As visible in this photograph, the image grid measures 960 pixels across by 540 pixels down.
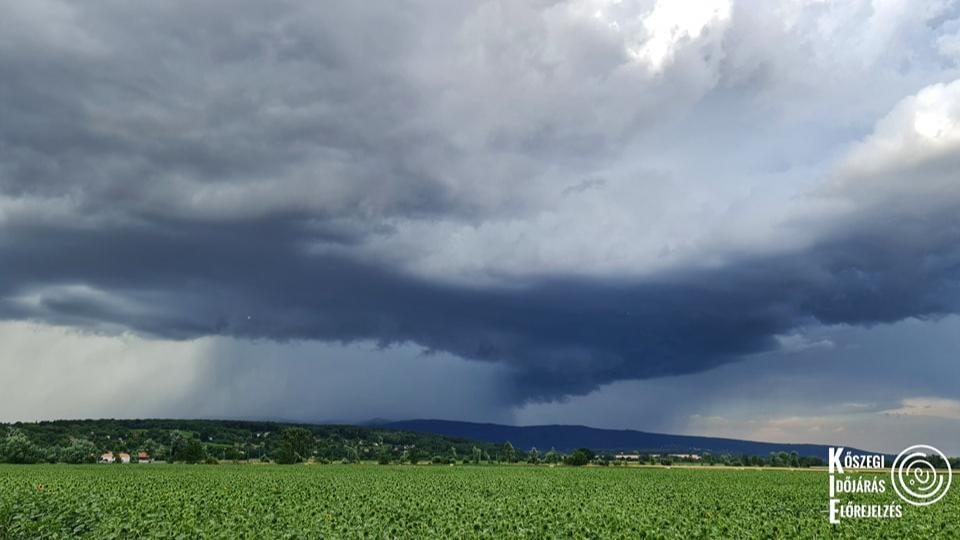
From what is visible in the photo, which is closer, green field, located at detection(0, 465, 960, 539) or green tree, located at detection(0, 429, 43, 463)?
green field, located at detection(0, 465, 960, 539)

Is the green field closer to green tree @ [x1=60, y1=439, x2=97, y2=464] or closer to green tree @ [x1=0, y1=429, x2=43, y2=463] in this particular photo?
green tree @ [x1=0, y1=429, x2=43, y2=463]

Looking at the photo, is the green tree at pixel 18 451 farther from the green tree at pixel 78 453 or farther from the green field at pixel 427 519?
the green field at pixel 427 519

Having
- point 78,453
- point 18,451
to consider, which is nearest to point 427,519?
point 18,451

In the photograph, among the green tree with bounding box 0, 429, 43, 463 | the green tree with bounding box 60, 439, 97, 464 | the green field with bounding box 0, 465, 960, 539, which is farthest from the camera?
the green tree with bounding box 60, 439, 97, 464

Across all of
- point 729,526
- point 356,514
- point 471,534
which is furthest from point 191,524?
point 729,526

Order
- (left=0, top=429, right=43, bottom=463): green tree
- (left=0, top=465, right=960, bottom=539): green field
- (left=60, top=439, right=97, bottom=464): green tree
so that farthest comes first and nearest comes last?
(left=60, top=439, right=97, bottom=464): green tree < (left=0, top=429, right=43, bottom=463): green tree < (left=0, top=465, right=960, bottom=539): green field

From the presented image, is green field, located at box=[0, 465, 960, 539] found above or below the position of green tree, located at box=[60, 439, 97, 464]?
above

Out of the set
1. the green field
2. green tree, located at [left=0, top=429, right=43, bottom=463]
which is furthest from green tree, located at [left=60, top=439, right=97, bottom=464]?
the green field

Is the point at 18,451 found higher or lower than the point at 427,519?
lower

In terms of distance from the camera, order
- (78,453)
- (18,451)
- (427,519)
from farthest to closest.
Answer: (78,453) → (18,451) → (427,519)

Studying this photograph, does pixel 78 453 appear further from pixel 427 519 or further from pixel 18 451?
pixel 427 519

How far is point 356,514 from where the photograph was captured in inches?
1730

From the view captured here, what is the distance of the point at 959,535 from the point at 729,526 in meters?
10.9

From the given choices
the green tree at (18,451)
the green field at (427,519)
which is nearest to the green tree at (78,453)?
the green tree at (18,451)
